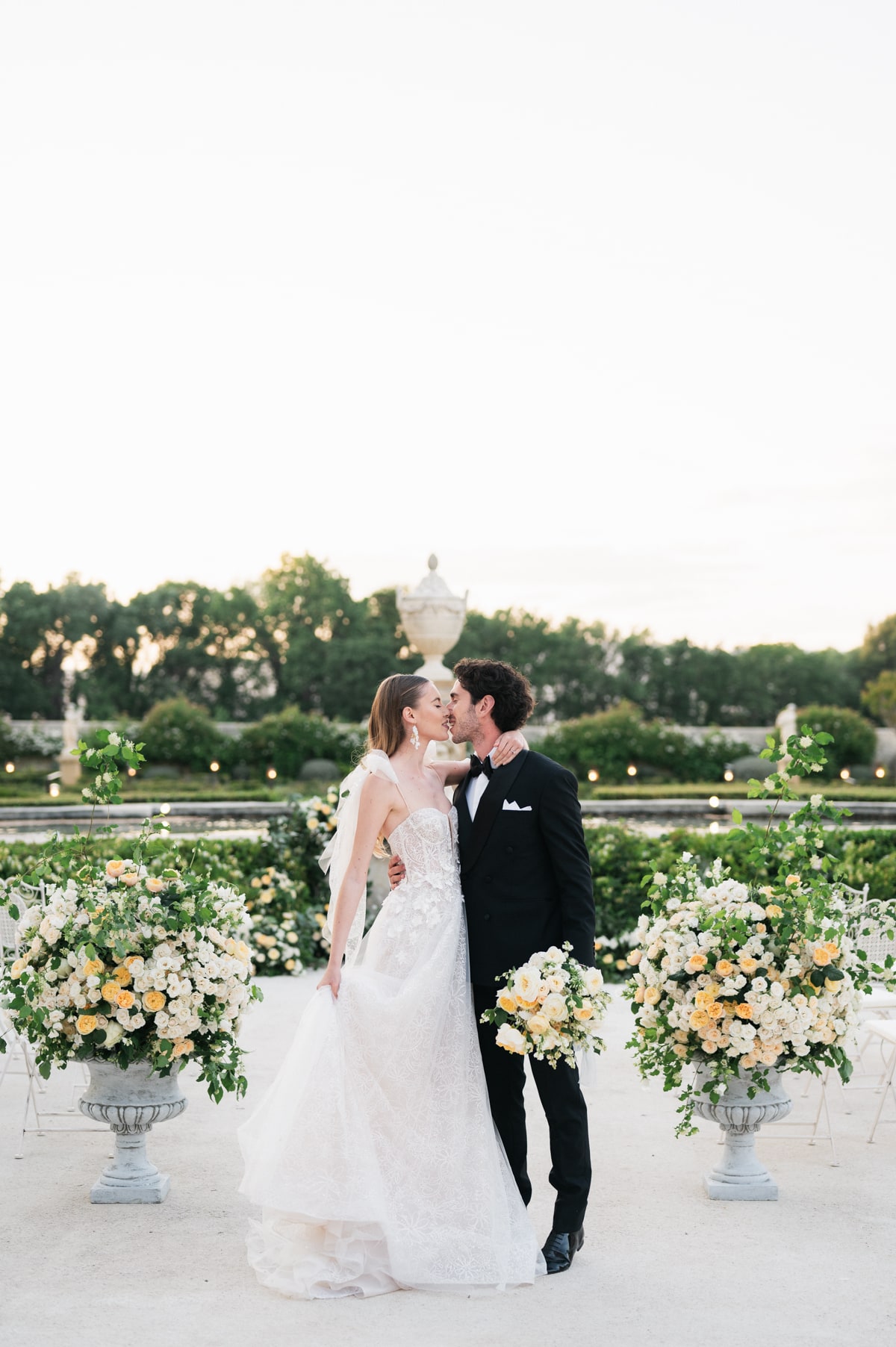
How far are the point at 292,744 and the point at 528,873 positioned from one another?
2103 cm

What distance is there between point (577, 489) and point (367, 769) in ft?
84.6

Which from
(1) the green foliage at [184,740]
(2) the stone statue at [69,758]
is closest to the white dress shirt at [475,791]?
(1) the green foliage at [184,740]

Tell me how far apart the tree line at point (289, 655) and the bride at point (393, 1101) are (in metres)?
35.9

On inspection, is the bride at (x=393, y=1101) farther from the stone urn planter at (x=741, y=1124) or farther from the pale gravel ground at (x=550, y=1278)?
the stone urn planter at (x=741, y=1124)

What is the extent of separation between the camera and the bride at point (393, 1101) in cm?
352

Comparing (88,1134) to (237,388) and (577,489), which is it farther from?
(577,489)

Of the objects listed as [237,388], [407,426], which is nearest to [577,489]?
[407,426]

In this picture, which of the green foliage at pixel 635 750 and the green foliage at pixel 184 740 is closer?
the green foliage at pixel 635 750

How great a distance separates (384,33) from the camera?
13438 millimetres

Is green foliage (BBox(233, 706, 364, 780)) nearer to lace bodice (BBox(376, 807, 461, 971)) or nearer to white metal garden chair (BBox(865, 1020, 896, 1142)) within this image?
white metal garden chair (BBox(865, 1020, 896, 1142))

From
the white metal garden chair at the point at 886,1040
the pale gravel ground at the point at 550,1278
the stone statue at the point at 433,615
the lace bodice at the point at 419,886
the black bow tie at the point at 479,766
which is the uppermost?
the stone statue at the point at 433,615

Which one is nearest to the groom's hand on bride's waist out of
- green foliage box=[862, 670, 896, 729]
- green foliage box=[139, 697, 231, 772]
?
green foliage box=[139, 697, 231, 772]

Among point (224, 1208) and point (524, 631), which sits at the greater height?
point (524, 631)

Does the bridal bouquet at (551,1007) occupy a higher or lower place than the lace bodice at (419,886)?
lower
